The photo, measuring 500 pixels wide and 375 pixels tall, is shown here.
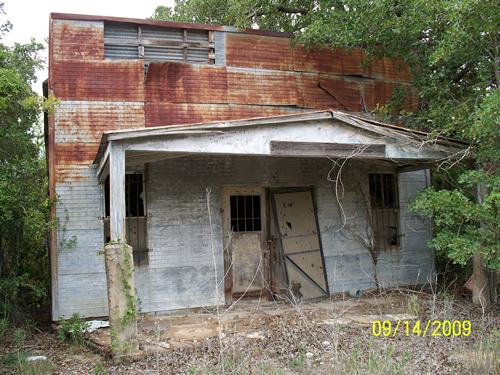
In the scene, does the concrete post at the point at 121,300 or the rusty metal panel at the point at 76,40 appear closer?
the concrete post at the point at 121,300

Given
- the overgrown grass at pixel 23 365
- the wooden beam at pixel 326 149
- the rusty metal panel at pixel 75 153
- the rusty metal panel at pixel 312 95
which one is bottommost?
the overgrown grass at pixel 23 365

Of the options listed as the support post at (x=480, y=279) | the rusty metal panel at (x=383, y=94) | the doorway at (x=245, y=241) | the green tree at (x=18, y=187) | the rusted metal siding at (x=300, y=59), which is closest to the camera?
the green tree at (x=18, y=187)

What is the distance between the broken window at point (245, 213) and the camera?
10266 millimetres

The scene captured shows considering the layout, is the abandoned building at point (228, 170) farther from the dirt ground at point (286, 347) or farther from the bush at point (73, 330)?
the dirt ground at point (286, 347)

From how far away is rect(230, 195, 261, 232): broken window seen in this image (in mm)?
10266

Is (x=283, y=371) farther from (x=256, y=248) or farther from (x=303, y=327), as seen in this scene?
(x=256, y=248)

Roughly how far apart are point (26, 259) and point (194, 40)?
5.83 m

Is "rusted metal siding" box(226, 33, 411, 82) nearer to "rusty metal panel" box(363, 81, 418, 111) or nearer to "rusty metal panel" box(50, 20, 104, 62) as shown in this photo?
"rusty metal panel" box(363, 81, 418, 111)

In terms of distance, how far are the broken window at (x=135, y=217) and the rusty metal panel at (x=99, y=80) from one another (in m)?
1.56

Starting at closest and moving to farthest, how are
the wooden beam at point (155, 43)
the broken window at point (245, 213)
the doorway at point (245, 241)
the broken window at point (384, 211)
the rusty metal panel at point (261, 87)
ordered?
1. the wooden beam at point (155, 43)
2. the doorway at point (245, 241)
3. the broken window at point (245, 213)
4. the rusty metal panel at point (261, 87)
5. the broken window at point (384, 211)

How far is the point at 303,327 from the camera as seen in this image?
24.5ft

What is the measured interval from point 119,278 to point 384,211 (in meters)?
6.73
